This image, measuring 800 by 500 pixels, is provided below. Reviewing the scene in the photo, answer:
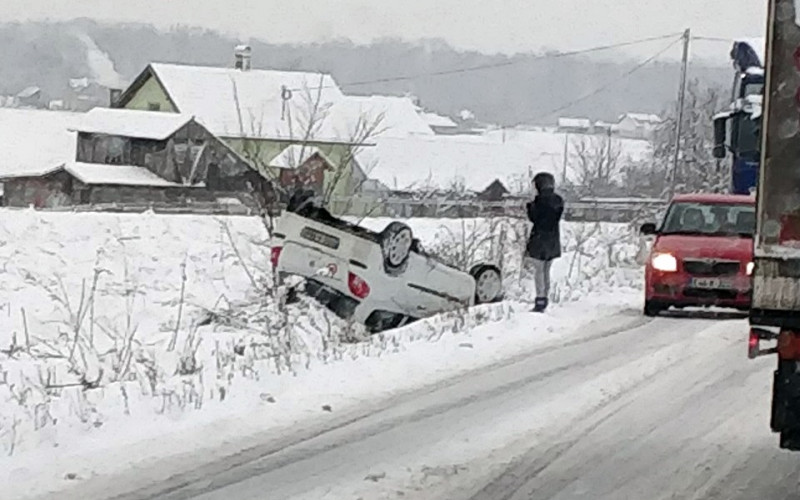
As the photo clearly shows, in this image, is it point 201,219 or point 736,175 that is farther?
point 201,219

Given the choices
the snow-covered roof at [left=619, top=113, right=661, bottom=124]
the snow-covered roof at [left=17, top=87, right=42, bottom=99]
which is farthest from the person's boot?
the snow-covered roof at [left=17, top=87, right=42, bottom=99]

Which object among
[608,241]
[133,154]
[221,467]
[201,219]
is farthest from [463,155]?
[221,467]

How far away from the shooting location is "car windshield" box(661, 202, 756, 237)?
1859cm

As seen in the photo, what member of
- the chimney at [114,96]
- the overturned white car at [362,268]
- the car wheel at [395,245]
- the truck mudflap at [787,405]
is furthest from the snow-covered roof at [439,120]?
the truck mudflap at [787,405]

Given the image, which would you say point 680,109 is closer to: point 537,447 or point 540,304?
point 540,304

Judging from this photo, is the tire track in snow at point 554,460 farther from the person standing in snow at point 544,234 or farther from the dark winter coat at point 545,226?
the dark winter coat at point 545,226

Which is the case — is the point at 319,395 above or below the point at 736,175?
below

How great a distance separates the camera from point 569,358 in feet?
43.7

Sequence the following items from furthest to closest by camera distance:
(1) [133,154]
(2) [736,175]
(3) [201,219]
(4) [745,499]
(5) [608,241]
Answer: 1. (1) [133,154]
2. (3) [201,219]
3. (5) [608,241]
4. (2) [736,175]
5. (4) [745,499]

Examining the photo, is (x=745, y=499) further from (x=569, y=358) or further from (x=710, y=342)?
(x=710, y=342)

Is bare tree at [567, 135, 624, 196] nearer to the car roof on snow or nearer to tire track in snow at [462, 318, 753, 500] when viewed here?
the car roof on snow

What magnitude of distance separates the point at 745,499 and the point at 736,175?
15.3m

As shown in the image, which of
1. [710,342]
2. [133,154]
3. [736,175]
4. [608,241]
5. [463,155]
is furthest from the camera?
[463,155]

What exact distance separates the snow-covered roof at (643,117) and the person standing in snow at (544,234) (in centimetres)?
8616
